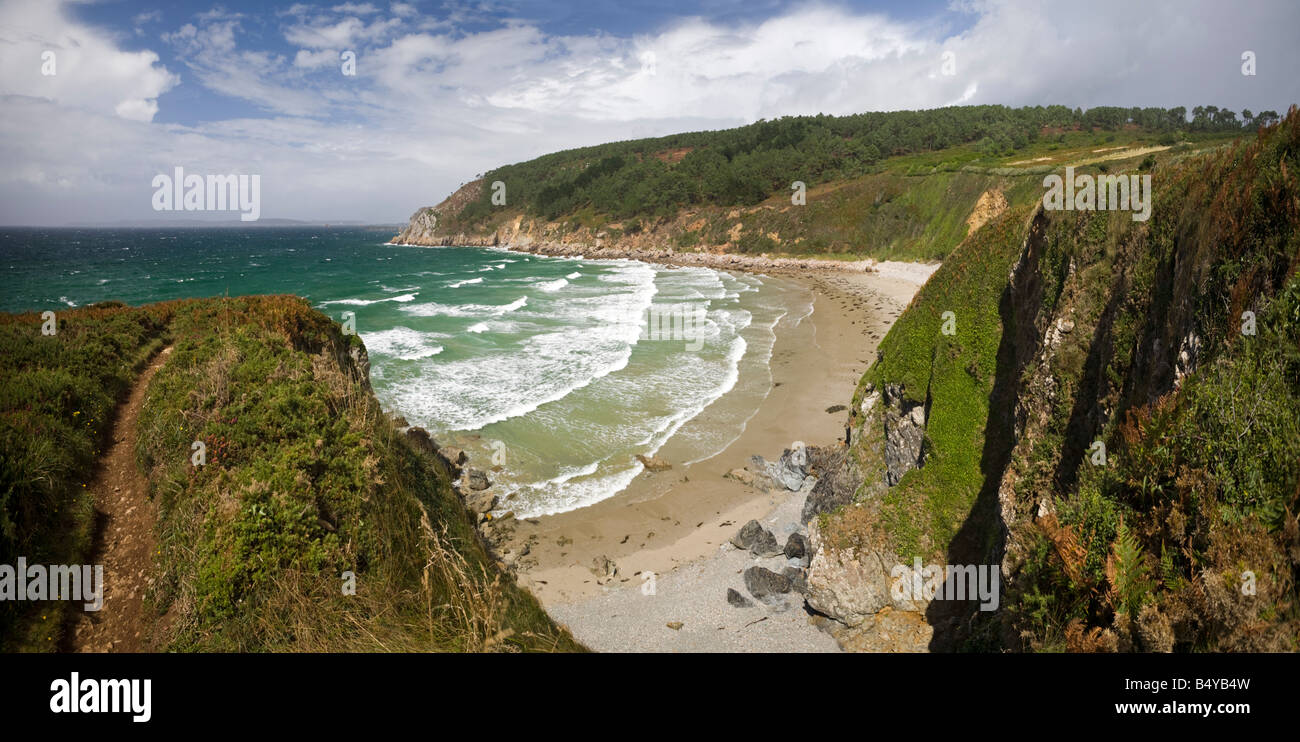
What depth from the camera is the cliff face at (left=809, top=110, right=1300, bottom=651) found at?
184 inches

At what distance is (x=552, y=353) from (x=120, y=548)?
28107 mm

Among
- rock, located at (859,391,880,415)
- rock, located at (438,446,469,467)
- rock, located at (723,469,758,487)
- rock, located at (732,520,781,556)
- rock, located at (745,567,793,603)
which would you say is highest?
rock, located at (859,391,880,415)

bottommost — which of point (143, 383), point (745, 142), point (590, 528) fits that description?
point (590, 528)

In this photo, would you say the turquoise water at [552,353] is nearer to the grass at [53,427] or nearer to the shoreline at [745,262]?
the grass at [53,427]

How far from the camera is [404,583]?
7270 mm

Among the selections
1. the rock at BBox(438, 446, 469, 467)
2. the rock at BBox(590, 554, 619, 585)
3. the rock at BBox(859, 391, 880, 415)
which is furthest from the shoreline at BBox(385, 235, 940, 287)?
the rock at BBox(590, 554, 619, 585)

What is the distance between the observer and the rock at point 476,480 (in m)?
18.8

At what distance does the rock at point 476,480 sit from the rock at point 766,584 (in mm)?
9413

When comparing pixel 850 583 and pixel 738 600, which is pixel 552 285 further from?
pixel 850 583

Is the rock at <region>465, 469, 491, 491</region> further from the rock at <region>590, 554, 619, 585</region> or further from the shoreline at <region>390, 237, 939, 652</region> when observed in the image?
the rock at <region>590, 554, 619, 585</region>

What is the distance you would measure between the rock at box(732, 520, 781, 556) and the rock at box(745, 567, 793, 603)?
130 centimetres
